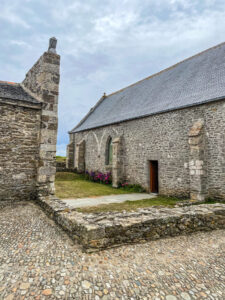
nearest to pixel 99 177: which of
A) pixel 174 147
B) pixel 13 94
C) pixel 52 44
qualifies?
pixel 174 147

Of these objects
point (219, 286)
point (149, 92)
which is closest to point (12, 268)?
point (219, 286)

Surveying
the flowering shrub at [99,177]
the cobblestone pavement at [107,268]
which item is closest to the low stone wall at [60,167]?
the flowering shrub at [99,177]

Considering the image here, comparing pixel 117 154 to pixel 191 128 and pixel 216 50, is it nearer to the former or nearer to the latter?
pixel 191 128

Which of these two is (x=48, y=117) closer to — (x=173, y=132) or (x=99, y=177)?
(x=173, y=132)

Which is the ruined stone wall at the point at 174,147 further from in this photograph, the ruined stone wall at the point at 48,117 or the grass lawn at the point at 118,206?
the ruined stone wall at the point at 48,117

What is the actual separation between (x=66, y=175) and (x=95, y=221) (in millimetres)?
14383

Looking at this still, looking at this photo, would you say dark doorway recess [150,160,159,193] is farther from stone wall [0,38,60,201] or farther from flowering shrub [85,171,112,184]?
stone wall [0,38,60,201]

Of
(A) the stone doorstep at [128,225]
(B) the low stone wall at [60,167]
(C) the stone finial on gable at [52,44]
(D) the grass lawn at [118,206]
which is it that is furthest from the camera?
(B) the low stone wall at [60,167]

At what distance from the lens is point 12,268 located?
3.16 metres

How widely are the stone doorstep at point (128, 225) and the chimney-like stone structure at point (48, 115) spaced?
1797 mm

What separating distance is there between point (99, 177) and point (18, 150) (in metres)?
9.97

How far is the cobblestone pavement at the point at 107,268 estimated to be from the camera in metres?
2.72

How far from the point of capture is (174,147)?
1116cm

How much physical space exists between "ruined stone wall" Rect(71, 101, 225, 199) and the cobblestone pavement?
5.62 meters
